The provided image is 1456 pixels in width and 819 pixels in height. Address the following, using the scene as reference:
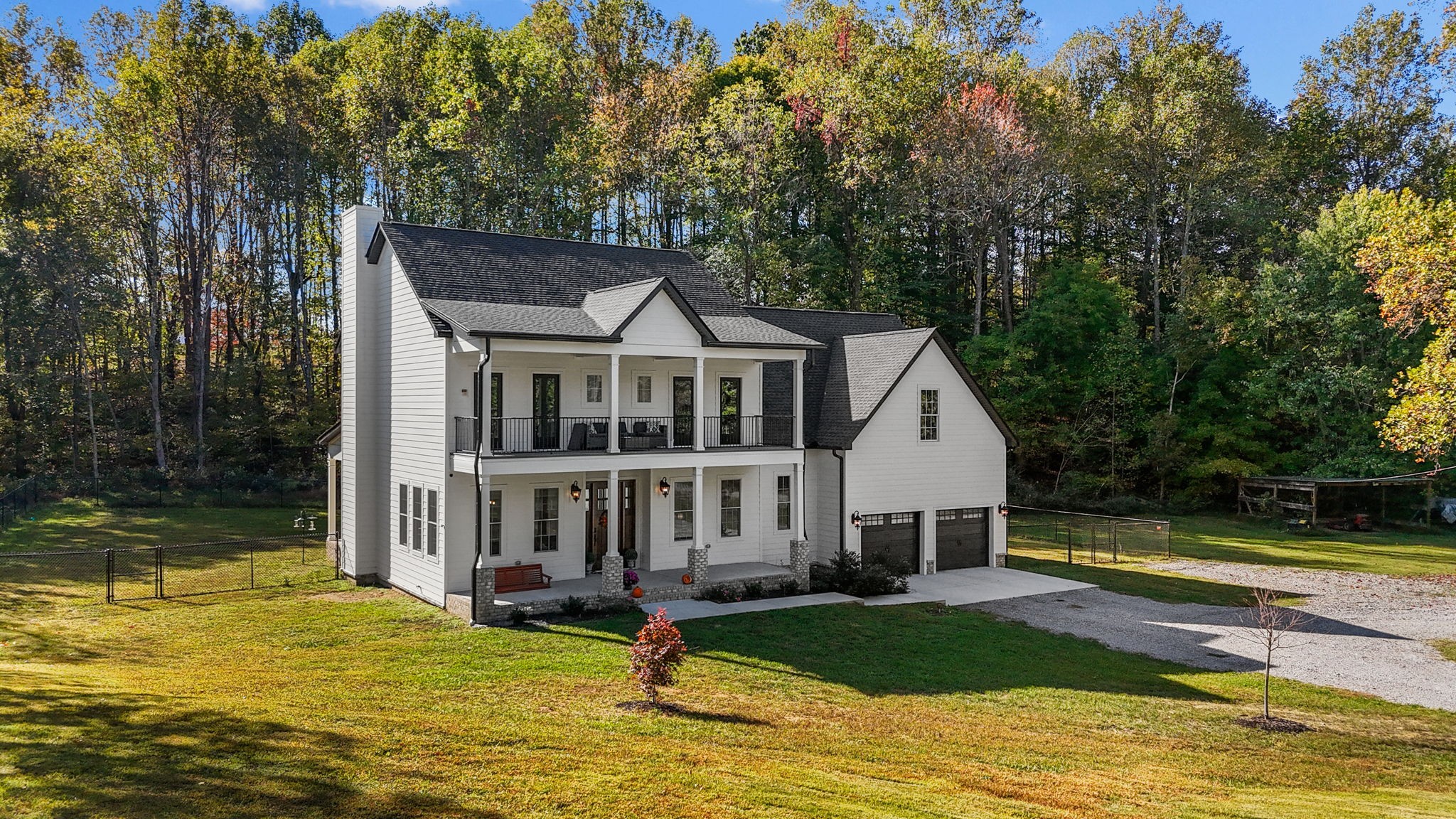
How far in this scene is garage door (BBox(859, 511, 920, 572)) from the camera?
2119 cm

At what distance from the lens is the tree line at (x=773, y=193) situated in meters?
34.1

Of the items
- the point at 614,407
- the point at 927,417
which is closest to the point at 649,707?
the point at 614,407

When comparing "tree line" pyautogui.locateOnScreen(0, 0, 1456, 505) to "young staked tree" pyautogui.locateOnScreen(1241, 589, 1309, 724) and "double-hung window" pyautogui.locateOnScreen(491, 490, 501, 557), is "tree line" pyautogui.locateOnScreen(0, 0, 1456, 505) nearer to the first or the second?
"young staked tree" pyautogui.locateOnScreen(1241, 589, 1309, 724)

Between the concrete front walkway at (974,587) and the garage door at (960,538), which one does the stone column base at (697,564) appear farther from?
the garage door at (960,538)

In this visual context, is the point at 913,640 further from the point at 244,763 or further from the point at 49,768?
the point at 49,768

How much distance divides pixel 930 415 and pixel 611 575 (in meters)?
9.72

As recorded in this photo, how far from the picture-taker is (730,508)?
20766 millimetres

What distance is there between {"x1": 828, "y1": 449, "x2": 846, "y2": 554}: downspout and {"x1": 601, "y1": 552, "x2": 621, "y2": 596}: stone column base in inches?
239

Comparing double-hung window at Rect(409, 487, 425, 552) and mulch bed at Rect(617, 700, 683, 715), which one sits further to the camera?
double-hung window at Rect(409, 487, 425, 552)

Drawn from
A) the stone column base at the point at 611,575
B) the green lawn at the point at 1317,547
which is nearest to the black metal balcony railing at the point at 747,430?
the stone column base at the point at 611,575

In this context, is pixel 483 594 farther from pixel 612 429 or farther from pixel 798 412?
pixel 798 412

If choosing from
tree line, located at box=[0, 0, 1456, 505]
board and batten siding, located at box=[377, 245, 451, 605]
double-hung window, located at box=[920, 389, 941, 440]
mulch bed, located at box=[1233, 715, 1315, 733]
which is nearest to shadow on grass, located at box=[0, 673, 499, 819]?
board and batten siding, located at box=[377, 245, 451, 605]

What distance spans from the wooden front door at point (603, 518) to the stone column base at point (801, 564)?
3.70 metres

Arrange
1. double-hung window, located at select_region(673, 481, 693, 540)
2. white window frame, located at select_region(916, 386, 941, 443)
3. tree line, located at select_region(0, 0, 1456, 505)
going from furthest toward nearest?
tree line, located at select_region(0, 0, 1456, 505)
white window frame, located at select_region(916, 386, 941, 443)
double-hung window, located at select_region(673, 481, 693, 540)
